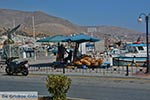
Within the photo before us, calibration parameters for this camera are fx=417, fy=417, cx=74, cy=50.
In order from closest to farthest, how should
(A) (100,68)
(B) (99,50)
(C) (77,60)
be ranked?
(A) (100,68), (C) (77,60), (B) (99,50)

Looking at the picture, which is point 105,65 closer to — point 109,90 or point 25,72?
point 25,72

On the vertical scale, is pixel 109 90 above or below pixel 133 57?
below

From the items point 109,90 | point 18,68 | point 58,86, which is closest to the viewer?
point 58,86

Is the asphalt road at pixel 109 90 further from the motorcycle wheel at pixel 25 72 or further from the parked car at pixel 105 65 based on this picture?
the parked car at pixel 105 65

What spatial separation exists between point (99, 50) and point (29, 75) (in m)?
34.2

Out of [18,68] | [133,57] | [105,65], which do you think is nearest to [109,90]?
[18,68]

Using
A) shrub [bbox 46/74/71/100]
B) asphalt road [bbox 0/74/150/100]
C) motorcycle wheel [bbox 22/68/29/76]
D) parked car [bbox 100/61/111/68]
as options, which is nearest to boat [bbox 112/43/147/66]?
parked car [bbox 100/61/111/68]

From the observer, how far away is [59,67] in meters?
33.5

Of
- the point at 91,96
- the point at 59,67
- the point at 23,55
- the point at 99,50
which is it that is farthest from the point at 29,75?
the point at 99,50

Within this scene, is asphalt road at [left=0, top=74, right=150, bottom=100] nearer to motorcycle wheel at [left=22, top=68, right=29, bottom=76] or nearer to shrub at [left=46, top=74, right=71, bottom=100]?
shrub at [left=46, top=74, right=71, bottom=100]

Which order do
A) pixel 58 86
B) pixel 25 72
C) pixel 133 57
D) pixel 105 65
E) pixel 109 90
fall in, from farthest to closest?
1. pixel 133 57
2. pixel 105 65
3. pixel 25 72
4. pixel 109 90
5. pixel 58 86

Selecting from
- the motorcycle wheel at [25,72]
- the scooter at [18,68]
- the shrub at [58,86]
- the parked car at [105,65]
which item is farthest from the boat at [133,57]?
the shrub at [58,86]

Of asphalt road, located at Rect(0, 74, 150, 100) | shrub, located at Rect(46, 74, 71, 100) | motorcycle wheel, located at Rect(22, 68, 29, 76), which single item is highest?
shrub, located at Rect(46, 74, 71, 100)

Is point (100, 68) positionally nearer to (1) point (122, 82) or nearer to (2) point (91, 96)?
(1) point (122, 82)
